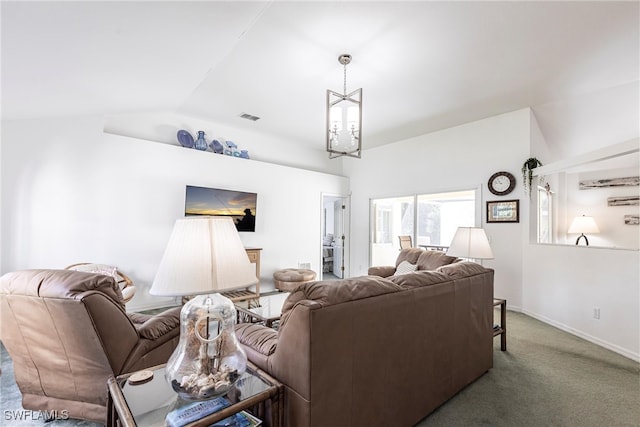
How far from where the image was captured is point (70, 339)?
1.59 m

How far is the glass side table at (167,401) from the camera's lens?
1.13 metres

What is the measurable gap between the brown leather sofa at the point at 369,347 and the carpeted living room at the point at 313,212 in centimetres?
1

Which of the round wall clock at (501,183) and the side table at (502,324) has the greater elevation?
the round wall clock at (501,183)

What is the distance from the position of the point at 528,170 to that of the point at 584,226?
1902mm

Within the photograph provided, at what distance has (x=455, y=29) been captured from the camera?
2645mm

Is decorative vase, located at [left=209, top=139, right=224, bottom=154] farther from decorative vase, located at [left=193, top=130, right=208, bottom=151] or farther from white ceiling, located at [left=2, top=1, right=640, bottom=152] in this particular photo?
white ceiling, located at [left=2, top=1, right=640, bottom=152]

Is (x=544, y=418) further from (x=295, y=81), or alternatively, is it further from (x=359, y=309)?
(x=295, y=81)

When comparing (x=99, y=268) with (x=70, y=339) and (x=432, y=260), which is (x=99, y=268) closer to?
(x=70, y=339)

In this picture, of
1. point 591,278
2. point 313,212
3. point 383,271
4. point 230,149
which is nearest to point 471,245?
point 383,271

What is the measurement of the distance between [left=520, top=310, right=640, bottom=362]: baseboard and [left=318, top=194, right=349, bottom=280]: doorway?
12.6ft

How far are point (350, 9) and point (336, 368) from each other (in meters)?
2.68

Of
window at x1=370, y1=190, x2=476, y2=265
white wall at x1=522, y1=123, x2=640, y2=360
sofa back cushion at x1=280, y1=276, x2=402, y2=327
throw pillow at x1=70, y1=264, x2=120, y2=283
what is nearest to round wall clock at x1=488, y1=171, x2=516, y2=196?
window at x1=370, y1=190, x2=476, y2=265

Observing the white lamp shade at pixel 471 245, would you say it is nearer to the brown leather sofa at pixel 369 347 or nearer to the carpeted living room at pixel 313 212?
the carpeted living room at pixel 313 212

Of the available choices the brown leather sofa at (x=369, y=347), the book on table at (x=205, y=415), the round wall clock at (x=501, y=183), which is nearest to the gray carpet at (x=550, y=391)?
the brown leather sofa at (x=369, y=347)
